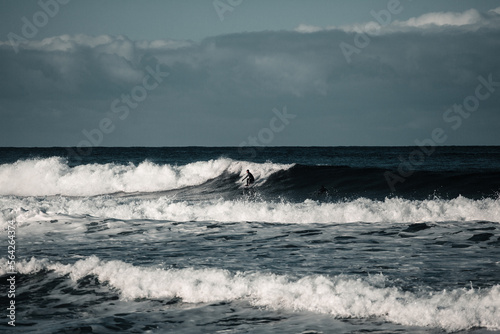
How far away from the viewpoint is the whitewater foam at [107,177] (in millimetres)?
34750

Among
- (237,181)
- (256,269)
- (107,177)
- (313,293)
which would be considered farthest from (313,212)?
(107,177)

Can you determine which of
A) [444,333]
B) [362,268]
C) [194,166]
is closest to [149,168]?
[194,166]

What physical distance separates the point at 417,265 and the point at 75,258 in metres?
7.22

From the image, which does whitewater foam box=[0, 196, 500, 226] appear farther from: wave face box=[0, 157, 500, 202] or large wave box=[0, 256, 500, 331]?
large wave box=[0, 256, 500, 331]

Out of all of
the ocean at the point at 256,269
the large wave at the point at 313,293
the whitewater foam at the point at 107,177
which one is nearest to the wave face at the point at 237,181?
the whitewater foam at the point at 107,177

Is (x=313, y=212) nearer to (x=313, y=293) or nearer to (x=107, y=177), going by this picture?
(x=313, y=293)

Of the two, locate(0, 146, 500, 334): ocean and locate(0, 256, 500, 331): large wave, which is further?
locate(0, 146, 500, 334): ocean

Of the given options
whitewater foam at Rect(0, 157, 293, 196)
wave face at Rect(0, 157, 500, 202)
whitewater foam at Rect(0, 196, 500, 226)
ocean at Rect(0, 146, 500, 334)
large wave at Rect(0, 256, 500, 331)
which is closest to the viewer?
large wave at Rect(0, 256, 500, 331)

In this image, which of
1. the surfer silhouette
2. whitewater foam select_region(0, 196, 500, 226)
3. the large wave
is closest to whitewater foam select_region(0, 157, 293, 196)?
the surfer silhouette

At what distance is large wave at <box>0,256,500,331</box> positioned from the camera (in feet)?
23.6

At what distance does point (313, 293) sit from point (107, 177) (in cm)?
3060

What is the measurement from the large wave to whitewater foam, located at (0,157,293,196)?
22.0 meters

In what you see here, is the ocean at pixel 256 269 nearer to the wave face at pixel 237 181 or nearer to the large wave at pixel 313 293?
the large wave at pixel 313 293

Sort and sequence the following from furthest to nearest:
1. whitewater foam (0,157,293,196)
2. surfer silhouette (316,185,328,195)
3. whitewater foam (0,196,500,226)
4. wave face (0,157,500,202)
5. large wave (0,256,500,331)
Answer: whitewater foam (0,157,293,196), surfer silhouette (316,185,328,195), wave face (0,157,500,202), whitewater foam (0,196,500,226), large wave (0,256,500,331)
